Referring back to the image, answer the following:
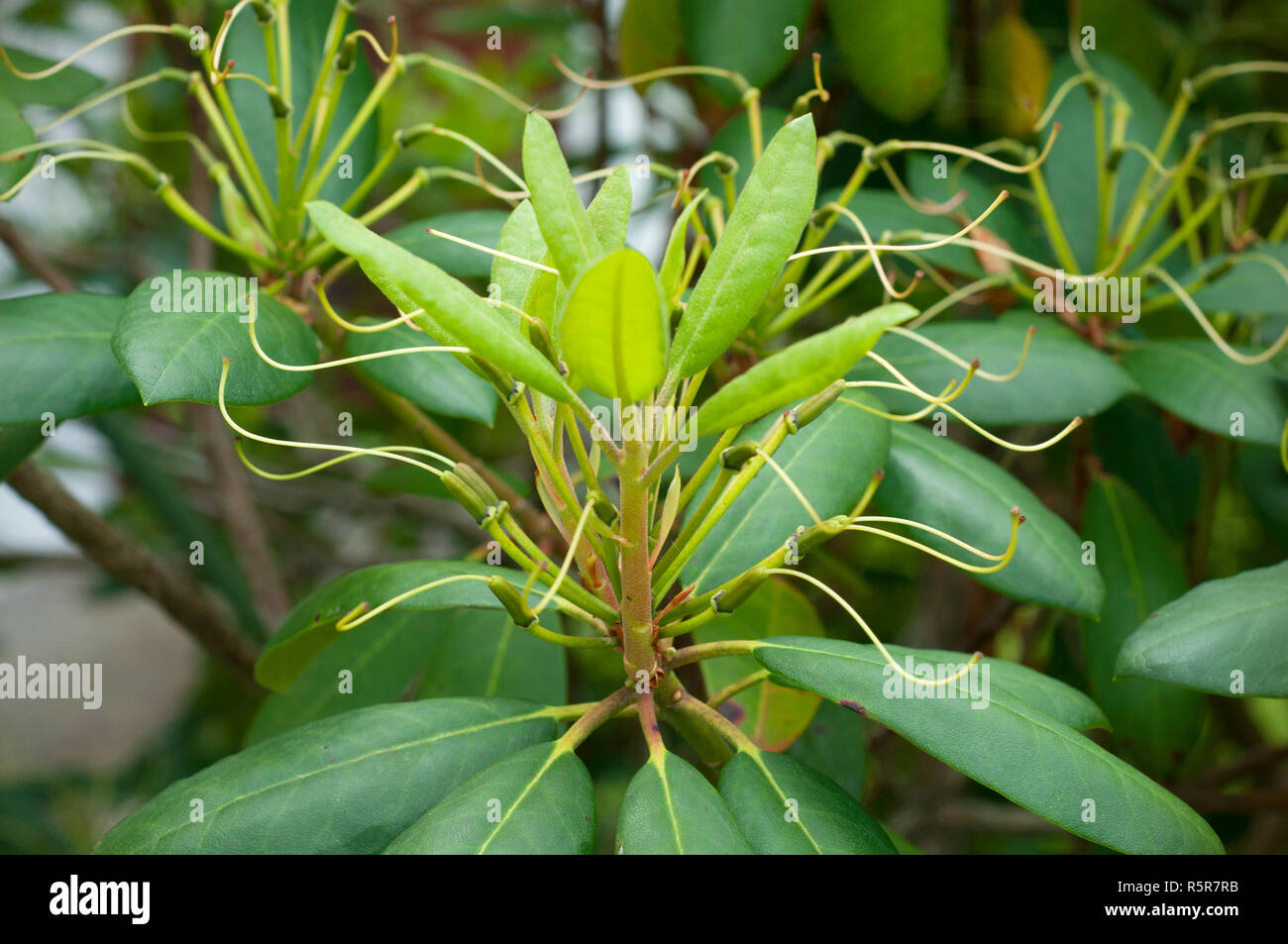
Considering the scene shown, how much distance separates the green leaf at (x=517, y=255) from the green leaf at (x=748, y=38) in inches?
17.9

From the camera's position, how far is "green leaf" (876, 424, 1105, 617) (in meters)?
0.82

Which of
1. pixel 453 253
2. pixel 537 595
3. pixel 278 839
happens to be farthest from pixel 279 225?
pixel 278 839

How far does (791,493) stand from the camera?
83 centimetres

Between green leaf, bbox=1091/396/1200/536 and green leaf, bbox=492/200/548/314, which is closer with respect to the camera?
green leaf, bbox=492/200/548/314

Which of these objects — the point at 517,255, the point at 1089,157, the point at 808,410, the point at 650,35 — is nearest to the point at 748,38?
the point at 650,35

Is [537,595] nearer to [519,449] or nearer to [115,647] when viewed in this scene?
Result: [519,449]

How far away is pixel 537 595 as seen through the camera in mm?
778

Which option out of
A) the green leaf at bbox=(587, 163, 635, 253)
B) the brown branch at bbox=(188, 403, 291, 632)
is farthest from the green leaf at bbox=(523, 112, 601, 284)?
the brown branch at bbox=(188, 403, 291, 632)

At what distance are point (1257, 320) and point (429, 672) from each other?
943mm

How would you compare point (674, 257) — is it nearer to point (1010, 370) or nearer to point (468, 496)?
point (468, 496)

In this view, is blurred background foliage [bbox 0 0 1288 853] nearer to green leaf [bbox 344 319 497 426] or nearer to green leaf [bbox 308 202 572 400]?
green leaf [bbox 344 319 497 426]

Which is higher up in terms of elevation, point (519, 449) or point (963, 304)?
point (963, 304)

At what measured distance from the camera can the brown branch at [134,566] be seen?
1.06 m

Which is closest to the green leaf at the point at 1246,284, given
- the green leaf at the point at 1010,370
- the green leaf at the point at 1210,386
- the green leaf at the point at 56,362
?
the green leaf at the point at 1210,386
